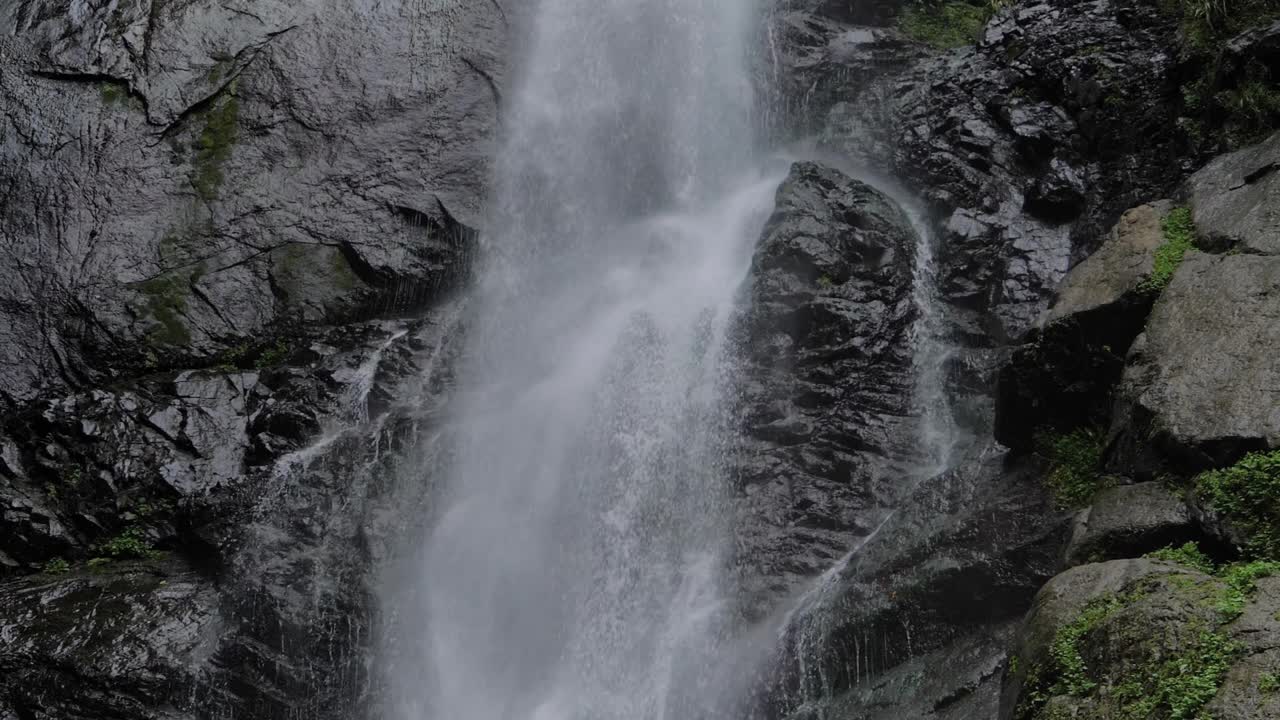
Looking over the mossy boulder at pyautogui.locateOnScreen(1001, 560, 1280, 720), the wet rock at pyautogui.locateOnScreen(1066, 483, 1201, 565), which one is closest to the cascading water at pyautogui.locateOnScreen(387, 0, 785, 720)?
the wet rock at pyautogui.locateOnScreen(1066, 483, 1201, 565)

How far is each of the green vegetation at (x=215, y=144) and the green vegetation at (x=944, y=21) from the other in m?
11.2

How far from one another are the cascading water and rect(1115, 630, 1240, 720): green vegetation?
489cm

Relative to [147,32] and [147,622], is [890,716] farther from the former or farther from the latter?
[147,32]

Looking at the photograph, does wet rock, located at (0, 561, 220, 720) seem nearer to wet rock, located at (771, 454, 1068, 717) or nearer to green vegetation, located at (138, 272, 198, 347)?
green vegetation, located at (138, 272, 198, 347)

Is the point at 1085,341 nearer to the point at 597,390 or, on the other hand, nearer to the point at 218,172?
the point at 597,390

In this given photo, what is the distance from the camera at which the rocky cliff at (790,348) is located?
22.5ft

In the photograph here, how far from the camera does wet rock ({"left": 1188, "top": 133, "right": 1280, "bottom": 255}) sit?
763 centimetres

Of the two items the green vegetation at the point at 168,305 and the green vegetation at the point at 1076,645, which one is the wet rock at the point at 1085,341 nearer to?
the green vegetation at the point at 1076,645

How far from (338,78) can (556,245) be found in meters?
4.76

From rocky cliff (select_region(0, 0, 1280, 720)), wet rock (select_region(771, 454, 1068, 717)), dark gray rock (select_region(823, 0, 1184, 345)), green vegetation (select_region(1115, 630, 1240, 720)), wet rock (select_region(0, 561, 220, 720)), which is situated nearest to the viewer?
green vegetation (select_region(1115, 630, 1240, 720))

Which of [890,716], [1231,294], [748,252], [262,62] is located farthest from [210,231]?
[1231,294]

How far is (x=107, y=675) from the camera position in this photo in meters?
10.8

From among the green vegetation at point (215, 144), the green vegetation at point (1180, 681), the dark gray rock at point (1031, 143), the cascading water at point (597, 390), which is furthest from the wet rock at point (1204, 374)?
the green vegetation at point (215, 144)

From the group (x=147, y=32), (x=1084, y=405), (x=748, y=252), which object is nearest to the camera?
(x=1084, y=405)
